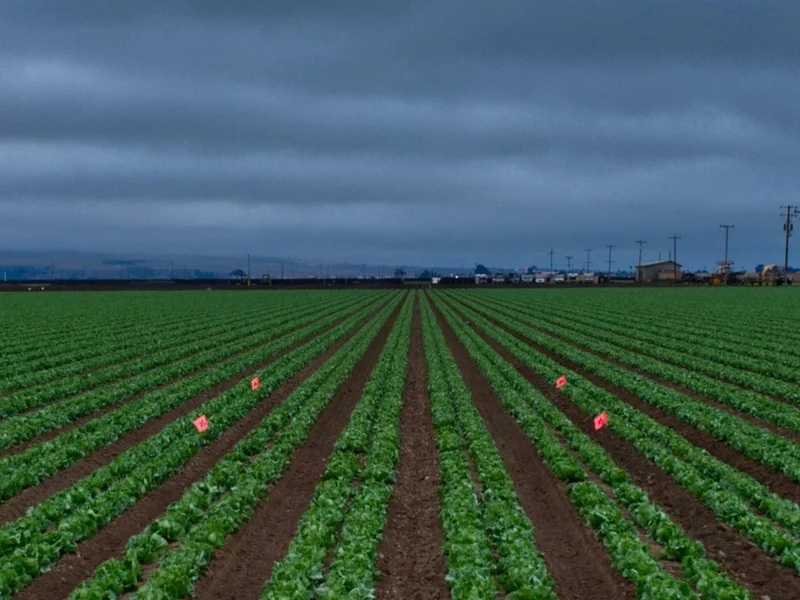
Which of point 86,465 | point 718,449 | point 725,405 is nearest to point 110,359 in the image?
point 86,465

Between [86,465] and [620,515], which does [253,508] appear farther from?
[620,515]

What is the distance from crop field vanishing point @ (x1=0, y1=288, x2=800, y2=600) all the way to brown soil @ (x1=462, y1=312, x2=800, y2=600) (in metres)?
Result: 0.03

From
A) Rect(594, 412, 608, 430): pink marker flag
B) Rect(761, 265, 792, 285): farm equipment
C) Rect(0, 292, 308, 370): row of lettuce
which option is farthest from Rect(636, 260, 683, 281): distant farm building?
Rect(594, 412, 608, 430): pink marker flag

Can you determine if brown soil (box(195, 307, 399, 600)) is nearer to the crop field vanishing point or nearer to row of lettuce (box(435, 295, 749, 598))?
the crop field vanishing point

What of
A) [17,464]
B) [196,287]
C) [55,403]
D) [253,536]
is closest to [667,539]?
[253,536]

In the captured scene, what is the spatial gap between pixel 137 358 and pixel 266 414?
1240 centimetres

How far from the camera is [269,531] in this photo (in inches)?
383

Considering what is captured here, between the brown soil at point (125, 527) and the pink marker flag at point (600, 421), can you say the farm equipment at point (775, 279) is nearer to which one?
the pink marker flag at point (600, 421)

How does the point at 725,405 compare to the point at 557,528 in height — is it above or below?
above

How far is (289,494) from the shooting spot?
11352 mm

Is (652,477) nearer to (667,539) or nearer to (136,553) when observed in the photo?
(667,539)

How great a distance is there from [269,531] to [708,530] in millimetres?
5769

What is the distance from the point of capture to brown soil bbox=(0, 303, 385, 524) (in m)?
10.4

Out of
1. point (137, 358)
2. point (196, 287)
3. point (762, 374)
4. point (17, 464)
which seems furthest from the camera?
point (196, 287)
